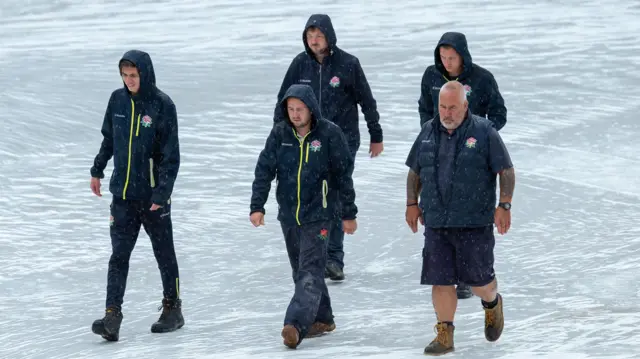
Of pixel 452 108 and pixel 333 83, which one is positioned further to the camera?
pixel 333 83

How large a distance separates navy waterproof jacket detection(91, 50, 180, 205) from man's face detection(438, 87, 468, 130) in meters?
1.71

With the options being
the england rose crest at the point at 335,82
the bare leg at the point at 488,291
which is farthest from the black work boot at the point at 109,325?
the england rose crest at the point at 335,82

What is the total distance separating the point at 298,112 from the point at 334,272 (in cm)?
197

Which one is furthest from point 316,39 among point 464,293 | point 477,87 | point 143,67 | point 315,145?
point 464,293

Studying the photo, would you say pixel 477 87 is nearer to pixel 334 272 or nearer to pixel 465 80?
pixel 465 80

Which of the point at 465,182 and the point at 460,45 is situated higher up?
the point at 460,45

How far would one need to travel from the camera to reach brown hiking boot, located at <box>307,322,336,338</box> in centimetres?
778

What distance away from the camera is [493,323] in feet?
23.6

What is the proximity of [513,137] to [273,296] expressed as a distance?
491cm

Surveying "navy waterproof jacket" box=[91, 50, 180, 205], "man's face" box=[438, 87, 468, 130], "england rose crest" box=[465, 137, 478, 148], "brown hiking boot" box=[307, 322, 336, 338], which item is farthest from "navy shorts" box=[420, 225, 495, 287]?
"navy waterproof jacket" box=[91, 50, 180, 205]

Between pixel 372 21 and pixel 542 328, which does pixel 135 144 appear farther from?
pixel 372 21

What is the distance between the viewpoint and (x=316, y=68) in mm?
9352

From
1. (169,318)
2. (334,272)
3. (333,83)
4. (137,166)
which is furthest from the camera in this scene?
(333,83)

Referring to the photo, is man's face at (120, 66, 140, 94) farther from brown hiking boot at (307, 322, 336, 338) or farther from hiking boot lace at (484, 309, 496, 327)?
hiking boot lace at (484, 309, 496, 327)
